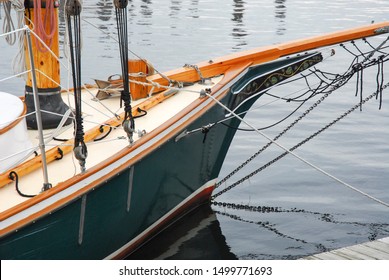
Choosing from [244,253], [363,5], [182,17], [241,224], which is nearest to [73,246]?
[244,253]

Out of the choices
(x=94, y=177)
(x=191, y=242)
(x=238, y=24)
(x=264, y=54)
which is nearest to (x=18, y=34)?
(x=94, y=177)

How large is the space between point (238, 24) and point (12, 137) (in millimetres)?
26164

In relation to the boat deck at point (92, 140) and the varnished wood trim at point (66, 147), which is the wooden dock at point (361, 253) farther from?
the varnished wood trim at point (66, 147)

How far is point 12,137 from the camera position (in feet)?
24.4

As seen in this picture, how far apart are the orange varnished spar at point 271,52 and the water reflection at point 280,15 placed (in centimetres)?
1977

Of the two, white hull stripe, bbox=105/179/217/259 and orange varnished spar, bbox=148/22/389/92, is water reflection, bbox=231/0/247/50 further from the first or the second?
white hull stripe, bbox=105/179/217/259

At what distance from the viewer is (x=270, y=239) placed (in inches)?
399

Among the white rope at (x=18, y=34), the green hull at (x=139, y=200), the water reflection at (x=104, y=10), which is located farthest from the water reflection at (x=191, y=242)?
the water reflection at (x=104, y=10)

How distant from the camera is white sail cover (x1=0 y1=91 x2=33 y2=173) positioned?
733 cm

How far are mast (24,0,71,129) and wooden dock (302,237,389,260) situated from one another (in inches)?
132

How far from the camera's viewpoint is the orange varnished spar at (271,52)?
1009 cm

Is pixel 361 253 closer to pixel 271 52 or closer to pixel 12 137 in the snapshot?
pixel 271 52

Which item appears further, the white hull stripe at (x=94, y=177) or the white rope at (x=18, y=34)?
the white rope at (x=18, y=34)
